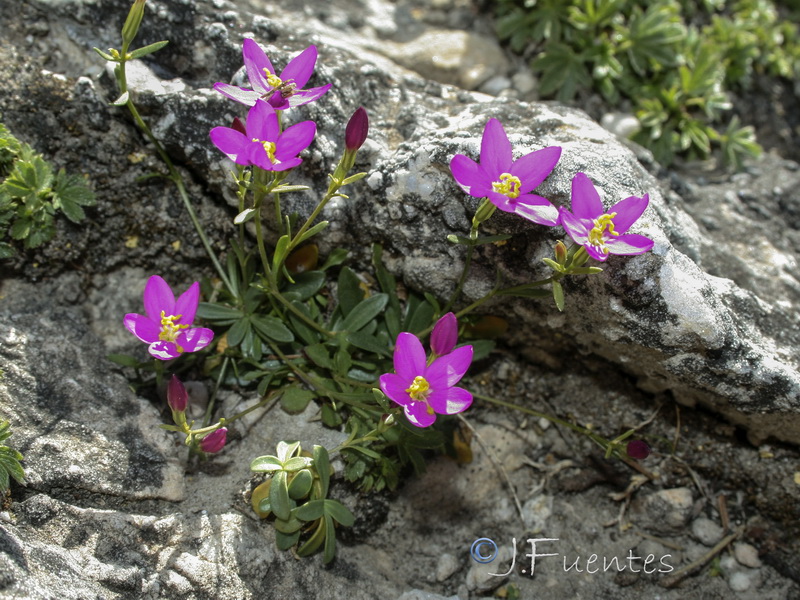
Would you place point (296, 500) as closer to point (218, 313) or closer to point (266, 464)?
point (266, 464)

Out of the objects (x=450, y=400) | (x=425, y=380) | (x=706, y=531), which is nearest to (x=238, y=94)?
(x=425, y=380)

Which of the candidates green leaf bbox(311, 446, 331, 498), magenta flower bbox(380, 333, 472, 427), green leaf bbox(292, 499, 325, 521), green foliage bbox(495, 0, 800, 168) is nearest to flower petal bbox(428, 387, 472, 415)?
magenta flower bbox(380, 333, 472, 427)

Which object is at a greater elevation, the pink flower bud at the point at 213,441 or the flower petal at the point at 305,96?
the flower petal at the point at 305,96

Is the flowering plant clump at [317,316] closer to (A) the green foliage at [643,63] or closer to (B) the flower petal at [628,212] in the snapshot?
(B) the flower petal at [628,212]

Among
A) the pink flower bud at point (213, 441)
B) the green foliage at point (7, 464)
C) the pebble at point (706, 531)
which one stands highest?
the green foliage at point (7, 464)

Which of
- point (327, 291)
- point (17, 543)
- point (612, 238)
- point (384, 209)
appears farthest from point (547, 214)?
point (17, 543)

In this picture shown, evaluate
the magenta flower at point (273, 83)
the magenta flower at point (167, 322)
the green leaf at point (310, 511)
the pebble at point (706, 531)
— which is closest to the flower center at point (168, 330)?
the magenta flower at point (167, 322)

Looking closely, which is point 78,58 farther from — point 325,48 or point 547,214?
point 547,214
